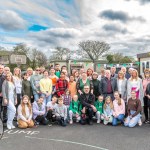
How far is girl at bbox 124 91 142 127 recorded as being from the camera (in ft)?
27.3

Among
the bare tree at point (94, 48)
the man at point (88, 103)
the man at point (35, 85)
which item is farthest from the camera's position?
the bare tree at point (94, 48)

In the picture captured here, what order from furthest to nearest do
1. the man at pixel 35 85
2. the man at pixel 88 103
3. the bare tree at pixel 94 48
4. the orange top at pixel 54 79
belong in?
1. the bare tree at pixel 94 48
2. the orange top at pixel 54 79
3. the man at pixel 35 85
4. the man at pixel 88 103

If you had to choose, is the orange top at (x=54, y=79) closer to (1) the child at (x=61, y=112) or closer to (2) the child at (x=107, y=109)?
(1) the child at (x=61, y=112)

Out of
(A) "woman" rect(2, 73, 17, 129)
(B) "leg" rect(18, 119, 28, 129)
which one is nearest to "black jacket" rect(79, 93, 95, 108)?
(B) "leg" rect(18, 119, 28, 129)

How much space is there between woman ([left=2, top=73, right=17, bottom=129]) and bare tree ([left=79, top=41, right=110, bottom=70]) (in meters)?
49.4

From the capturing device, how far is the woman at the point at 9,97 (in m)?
8.04

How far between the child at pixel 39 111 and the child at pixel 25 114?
0.80ft

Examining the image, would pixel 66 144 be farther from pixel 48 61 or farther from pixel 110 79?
pixel 48 61

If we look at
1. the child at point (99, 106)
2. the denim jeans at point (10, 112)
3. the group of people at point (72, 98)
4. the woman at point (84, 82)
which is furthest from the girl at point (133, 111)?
the denim jeans at point (10, 112)

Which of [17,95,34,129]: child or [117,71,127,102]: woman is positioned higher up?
[117,71,127,102]: woman

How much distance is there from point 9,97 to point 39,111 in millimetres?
1055

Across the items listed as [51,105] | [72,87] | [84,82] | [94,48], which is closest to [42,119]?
[51,105]

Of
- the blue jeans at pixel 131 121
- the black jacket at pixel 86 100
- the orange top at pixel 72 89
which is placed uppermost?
the orange top at pixel 72 89

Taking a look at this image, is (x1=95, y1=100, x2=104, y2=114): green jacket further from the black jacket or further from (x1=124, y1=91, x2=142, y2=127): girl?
(x1=124, y1=91, x2=142, y2=127): girl
